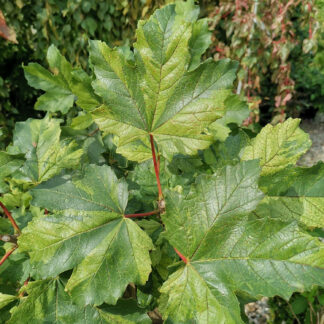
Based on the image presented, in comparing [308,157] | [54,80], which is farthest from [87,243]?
[308,157]

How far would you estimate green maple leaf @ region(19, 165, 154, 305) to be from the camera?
49 cm

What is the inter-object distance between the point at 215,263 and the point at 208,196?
10 cm

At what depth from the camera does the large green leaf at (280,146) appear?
0.64m

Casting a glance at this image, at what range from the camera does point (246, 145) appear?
0.70 meters

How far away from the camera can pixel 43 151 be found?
0.77 m

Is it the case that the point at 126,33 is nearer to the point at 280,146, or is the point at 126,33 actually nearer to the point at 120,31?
the point at 120,31

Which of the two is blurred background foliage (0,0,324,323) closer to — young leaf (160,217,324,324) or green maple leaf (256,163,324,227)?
green maple leaf (256,163,324,227)

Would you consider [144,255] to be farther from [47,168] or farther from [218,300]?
[47,168]

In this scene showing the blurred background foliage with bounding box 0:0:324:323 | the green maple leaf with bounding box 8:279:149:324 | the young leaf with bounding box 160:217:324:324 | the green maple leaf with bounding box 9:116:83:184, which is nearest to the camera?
the young leaf with bounding box 160:217:324:324

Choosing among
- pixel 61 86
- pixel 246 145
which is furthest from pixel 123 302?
pixel 61 86

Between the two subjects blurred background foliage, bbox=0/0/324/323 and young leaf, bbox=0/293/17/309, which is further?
blurred background foliage, bbox=0/0/324/323

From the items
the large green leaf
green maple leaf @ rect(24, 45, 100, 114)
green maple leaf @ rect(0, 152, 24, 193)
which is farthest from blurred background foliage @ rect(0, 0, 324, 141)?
green maple leaf @ rect(0, 152, 24, 193)

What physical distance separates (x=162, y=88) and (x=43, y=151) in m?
0.39

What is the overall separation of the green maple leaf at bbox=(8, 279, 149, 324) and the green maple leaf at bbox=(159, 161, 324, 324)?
A: 156mm
